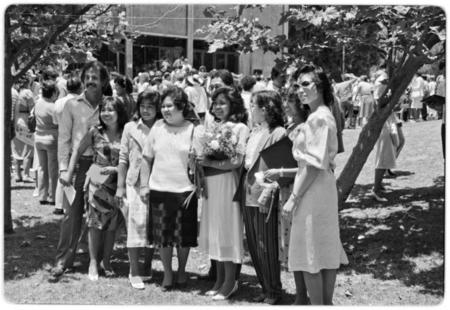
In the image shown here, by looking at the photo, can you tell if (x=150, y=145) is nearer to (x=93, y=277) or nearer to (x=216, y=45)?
(x=93, y=277)

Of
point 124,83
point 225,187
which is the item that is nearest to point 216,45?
point 124,83

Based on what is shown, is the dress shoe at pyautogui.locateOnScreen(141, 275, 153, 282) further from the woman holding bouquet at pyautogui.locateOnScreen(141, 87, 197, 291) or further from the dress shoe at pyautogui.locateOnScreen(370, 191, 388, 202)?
the dress shoe at pyautogui.locateOnScreen(370, 191, 388, 202)

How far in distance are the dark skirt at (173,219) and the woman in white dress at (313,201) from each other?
117 cm

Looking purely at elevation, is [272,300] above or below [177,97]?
below

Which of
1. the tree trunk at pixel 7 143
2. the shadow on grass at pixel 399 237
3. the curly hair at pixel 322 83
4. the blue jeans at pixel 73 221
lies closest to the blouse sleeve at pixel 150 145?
the blue jeans at pixel 73 221

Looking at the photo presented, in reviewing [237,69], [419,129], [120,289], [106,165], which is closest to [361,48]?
[106,165]

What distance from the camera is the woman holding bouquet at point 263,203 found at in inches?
197

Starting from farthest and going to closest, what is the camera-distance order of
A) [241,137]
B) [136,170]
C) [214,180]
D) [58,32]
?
1. [58,32]
2. [136,170]
3. [214,180]
4. [241,137]

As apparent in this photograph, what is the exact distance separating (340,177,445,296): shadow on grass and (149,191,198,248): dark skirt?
1672 millimetres

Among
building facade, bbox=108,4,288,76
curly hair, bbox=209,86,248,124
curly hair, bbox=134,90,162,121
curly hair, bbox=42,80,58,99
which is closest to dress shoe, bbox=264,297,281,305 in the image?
curly hair, bbox=209,86,248,124

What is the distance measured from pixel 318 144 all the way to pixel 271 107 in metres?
0.86

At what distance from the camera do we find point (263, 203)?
4930 mm

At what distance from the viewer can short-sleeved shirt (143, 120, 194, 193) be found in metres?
5.31

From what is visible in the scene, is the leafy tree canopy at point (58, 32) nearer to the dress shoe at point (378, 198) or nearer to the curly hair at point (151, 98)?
the curly hair at point (151, 98)
